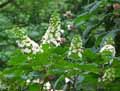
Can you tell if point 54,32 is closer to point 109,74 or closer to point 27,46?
point 27,46

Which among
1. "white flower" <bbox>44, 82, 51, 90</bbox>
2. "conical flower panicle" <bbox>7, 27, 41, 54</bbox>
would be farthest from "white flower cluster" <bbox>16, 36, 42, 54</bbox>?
"white flower" <bbox>44, 82, 51, 90</bbox>

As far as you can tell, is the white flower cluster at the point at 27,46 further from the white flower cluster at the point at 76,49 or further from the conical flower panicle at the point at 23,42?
the white flower cluster at the point at 76,49

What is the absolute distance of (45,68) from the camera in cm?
151

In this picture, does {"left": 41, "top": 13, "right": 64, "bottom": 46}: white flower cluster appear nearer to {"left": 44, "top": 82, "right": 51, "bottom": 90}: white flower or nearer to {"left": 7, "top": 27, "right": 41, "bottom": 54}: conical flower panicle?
{"left": 7, "top": 27, "right": 41, "bottom": 54}: conical flower panicle

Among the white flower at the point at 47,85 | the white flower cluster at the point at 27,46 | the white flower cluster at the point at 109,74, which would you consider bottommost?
the white flower at the point at 47,85

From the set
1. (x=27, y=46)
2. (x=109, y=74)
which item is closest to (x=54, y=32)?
(x=27, y=46)

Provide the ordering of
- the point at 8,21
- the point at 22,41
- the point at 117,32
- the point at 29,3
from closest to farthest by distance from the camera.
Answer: the point at 22,41
the point at 117,32
the point at 8,21
the point at 29,3

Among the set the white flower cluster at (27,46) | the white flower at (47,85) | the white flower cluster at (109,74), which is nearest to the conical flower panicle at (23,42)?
the white flower cluster at (27,46)

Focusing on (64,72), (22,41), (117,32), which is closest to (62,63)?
(64,72)

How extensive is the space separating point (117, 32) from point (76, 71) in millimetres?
971

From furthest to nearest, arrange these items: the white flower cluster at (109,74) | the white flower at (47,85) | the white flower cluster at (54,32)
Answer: the white flower cluster at (54,32), the white flower at (47,85), the white flower cluster at (109,74)

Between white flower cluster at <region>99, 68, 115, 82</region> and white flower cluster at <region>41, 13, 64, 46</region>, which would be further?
white flower cluster at <region>41, 13, 64, 46</region>

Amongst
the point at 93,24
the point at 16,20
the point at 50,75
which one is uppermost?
the point at 50,75

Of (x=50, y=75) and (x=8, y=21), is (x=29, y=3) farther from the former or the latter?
(x=50, y=75)
